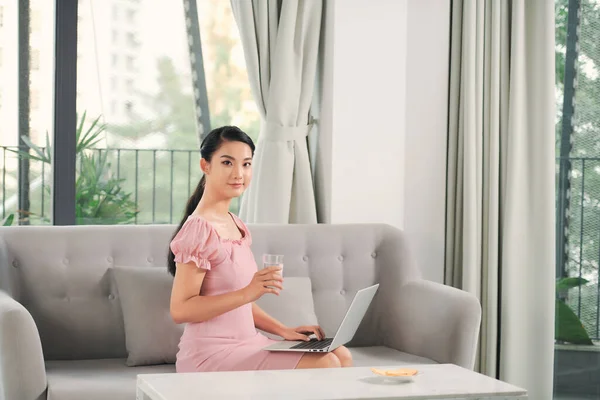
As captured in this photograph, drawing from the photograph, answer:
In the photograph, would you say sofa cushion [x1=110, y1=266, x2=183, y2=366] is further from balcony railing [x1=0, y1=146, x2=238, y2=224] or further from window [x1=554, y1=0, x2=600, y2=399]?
window [x1=554, y1=0, x2=600, y2=399]

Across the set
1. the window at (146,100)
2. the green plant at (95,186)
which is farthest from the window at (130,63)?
the green plant at (95,186)

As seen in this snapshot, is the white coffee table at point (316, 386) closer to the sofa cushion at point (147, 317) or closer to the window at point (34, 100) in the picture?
the sofa cushion at point (147, 317)

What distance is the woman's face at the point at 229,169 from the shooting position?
276 cm

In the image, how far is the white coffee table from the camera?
79.5 inches

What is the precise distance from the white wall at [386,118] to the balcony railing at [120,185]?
67 cm

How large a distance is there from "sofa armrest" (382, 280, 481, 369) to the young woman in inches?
24.9

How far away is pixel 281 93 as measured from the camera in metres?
A: 3.96

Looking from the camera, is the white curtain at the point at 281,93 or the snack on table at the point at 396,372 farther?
the white curtain at the point at 281,93

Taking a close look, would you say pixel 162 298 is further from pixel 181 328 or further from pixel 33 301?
pixel 33 301

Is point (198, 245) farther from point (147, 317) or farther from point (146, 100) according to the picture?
point (146, 100)

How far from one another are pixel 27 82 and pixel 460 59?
2010 mm

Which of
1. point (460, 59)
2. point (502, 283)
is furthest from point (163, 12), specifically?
point (502, 283)

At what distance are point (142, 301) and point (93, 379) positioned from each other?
0.38 meters

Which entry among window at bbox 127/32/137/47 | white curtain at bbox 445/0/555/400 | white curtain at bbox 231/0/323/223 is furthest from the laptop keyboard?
window at bbox 127/32/137/47
